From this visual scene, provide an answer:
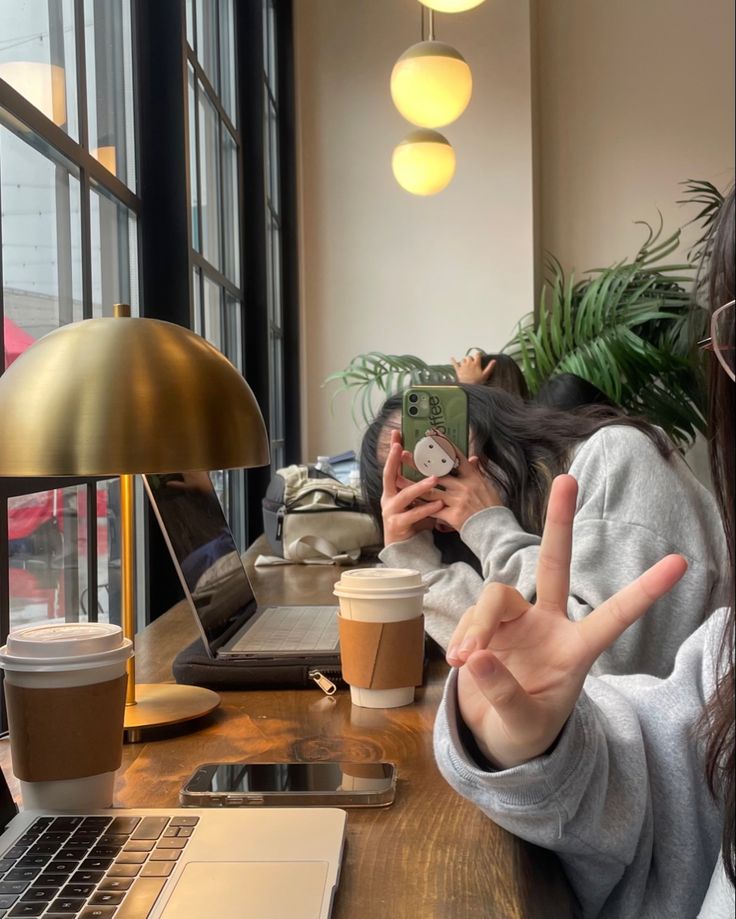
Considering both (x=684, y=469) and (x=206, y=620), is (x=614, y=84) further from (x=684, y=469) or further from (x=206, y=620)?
(x=206, y=620)

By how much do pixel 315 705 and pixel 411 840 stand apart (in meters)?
0.38

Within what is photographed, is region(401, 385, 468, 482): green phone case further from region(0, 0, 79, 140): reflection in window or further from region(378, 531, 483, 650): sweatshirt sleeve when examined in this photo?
region(0, 0, 79, 140): reflection in window

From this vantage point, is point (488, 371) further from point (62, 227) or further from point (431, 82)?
point (62, 227)

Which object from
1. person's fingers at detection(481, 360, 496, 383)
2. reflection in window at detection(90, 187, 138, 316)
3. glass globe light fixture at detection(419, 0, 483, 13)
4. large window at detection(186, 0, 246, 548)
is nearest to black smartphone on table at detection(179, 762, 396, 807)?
reflection in window at detection(90, 187, 138, 316)

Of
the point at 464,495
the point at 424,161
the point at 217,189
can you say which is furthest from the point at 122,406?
the point at 424,161

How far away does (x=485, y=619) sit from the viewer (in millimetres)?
669

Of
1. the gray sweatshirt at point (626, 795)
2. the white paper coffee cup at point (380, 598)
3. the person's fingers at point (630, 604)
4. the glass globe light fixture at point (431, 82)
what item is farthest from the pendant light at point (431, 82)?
the person's fingers at point (630, 604)

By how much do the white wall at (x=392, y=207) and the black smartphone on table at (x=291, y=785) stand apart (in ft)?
12.4

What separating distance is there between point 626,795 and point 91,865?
1.26 feet

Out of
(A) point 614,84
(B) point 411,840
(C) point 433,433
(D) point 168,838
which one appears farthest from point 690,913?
(A) point 614,84

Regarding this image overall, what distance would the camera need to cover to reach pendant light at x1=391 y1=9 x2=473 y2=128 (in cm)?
292

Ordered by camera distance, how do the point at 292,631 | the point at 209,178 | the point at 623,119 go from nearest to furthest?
the point at 292,631 < the point at 209,178 < the point at 623,119

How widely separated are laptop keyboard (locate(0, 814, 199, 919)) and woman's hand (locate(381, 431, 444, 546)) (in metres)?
0.83

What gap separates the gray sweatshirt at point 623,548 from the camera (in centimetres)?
122
